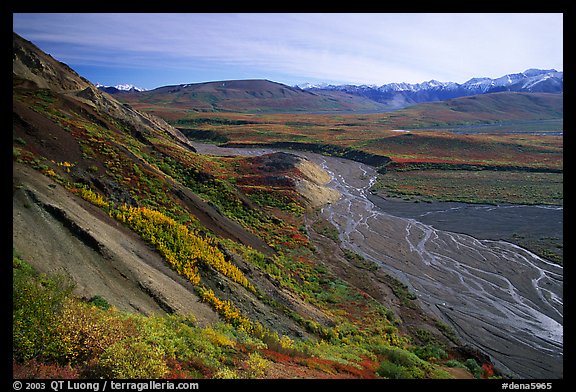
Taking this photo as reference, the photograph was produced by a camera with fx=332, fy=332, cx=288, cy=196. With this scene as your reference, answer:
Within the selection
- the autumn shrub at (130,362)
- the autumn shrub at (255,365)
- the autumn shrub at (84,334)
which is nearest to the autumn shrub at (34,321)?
the autumn shrub at (84,334)

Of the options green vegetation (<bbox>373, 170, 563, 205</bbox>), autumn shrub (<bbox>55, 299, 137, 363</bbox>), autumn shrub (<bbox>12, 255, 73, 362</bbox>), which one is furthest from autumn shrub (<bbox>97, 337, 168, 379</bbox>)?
green vegetation (<bbox>373, 170, 563, 205</bbox>)

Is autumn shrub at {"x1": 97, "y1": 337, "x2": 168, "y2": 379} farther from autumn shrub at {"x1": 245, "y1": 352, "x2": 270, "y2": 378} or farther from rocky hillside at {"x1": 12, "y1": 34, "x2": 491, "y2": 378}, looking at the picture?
autumn shrub at {"x1": 245, "y1": 352, "x2": 270, "y2": 378}

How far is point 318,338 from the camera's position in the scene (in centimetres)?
1623

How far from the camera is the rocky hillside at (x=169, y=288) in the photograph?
7629mm

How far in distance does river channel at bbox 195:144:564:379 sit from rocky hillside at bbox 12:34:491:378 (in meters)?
2.25

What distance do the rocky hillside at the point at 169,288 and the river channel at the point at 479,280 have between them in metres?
2.25

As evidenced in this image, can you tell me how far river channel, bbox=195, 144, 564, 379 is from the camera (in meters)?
19.6

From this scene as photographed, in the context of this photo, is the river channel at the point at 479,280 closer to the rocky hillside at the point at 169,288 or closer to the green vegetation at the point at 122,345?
the rocky hillside at the point at 169,288

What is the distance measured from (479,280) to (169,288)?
24.9 meters

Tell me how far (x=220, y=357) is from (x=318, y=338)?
789 cm

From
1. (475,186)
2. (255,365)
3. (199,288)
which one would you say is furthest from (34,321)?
(475,186)

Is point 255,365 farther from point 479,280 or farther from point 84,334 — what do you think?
point 479,280
